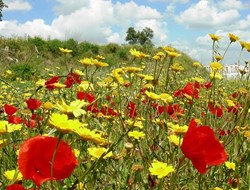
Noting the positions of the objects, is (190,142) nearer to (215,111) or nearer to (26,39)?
(215,111)

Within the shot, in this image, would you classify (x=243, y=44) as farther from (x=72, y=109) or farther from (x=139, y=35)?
(x=139, y=35)

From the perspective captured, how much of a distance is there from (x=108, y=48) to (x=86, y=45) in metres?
1.78

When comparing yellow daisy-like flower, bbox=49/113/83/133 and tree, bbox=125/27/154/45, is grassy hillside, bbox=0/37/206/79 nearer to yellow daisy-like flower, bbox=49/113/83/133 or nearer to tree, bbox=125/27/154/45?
yellow daisy-like flower, bbox=49/113/83/133

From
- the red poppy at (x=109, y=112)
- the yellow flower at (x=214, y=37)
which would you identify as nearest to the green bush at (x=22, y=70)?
the yellow flower at (x=214, y=37)

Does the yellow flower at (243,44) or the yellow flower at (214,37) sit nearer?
the yellow flower at (243,44)

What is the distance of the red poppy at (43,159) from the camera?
30.5 inches

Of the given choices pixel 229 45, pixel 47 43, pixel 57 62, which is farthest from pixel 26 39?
pixel 229 45

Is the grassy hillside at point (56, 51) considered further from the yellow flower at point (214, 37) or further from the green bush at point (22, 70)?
the yellow flower at point (214, 37)

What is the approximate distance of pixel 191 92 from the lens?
2223 mm

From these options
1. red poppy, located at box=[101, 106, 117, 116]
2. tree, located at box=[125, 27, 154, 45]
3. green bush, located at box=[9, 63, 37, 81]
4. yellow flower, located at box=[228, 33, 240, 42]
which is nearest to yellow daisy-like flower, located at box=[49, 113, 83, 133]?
red poppy, located at box=[101, 106, 117, 116]

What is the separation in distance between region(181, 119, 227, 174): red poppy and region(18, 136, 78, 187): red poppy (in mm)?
245

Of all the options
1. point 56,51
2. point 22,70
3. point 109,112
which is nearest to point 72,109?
point 109,112

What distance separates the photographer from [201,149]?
0.91m

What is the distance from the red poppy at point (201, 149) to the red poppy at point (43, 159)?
25 centimetres
